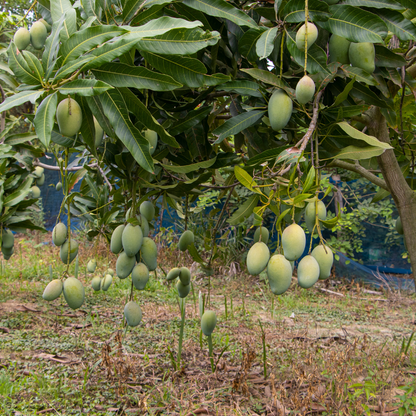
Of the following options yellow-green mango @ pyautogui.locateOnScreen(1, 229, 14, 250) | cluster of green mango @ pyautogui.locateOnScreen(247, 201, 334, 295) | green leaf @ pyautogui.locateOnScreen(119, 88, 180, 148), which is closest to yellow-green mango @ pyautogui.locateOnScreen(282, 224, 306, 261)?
cluster of green mango @ pyautogui.locateOnScreen(247, 201, 334, 295)

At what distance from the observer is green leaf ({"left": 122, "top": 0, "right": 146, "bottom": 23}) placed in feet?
2.46

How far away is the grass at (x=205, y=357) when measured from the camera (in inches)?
71.5

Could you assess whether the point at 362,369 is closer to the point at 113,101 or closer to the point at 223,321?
the point at 223,321

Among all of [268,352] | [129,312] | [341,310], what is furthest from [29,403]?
[341,310]

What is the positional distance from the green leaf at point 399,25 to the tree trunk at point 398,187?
1.15 feet

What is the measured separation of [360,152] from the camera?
81 cm

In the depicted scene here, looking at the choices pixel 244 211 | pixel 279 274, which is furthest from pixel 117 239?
pixel 279 274

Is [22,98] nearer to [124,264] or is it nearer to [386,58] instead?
[124,264]

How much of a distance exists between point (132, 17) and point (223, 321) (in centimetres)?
291

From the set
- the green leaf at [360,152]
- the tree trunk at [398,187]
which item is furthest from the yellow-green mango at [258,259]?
the tree trunk at [398,187]

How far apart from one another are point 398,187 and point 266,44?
2.19ft

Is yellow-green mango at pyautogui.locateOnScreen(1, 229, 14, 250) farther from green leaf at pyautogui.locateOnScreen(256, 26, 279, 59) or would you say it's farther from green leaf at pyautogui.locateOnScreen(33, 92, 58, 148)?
green leaf at pyautogui.locateOnScreen(256, 26, 279, 59)

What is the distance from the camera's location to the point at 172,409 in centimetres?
173

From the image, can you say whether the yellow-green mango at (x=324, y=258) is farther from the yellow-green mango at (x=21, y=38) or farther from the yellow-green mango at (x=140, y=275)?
the yellow-green mango at (x=21, y=38)
